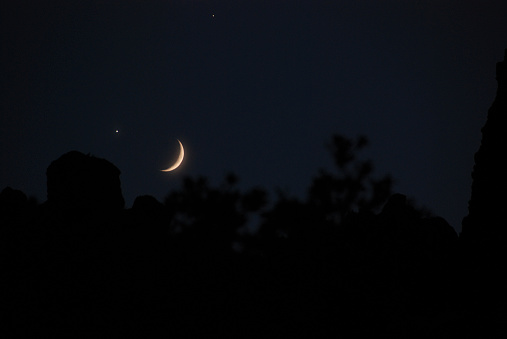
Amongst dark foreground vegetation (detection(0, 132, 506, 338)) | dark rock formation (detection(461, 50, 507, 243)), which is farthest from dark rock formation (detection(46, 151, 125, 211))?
dark rock formation (detection(461, 50, 507, 243))

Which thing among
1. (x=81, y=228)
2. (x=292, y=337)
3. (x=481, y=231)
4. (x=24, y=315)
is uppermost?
(x=81, y=228)

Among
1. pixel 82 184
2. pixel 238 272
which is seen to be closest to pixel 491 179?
pixel 238 272

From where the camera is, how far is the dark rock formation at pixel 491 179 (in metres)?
9.12

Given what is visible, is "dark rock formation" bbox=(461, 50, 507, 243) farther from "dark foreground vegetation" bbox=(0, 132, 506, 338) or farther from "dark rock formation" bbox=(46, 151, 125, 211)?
"dark rock formation" bbox=(46, 151, 125, 211)

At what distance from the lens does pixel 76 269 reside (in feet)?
35.6

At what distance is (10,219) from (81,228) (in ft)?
7.91

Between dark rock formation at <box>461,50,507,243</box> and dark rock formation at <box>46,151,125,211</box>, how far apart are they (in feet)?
36.2

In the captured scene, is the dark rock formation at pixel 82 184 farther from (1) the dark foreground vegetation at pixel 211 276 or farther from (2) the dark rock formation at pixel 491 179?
(2) the dark rock formation at pixel 491 179

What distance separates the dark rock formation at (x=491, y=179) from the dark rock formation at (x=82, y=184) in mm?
11025

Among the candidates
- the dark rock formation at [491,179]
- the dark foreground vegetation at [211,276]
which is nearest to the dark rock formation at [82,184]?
the dark foreground vegetation at [211,276]

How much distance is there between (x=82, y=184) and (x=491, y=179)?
476 inches

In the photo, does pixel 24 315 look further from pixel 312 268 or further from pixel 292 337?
pixel 312 268

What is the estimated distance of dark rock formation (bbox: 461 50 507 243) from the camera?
9.12 m

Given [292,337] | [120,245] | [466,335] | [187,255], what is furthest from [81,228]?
[466,335]
